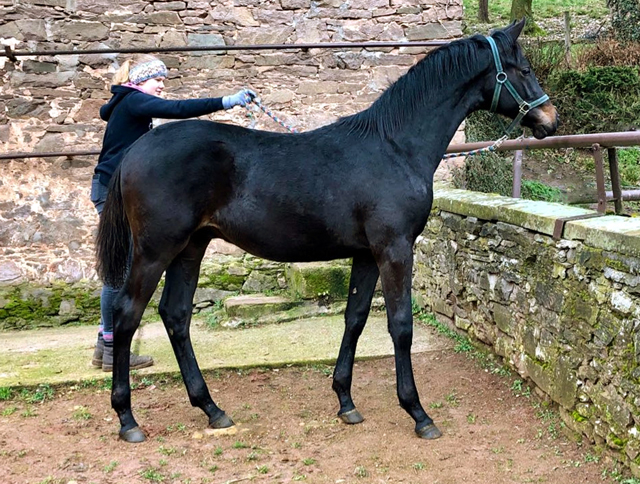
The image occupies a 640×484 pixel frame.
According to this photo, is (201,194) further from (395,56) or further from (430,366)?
(395,56)

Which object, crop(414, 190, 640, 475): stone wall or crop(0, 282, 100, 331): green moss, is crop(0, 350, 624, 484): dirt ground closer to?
crop(414, 190, 640, 475): stone wall

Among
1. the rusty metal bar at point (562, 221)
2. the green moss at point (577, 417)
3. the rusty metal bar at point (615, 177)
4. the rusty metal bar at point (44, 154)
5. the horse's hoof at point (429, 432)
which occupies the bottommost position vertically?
the horse's hoof at point (429, 432)

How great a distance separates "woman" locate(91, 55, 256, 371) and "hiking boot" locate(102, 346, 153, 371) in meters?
0.15

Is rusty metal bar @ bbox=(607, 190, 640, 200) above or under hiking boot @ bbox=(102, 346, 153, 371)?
above

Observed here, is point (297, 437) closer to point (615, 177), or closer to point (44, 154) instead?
point (615, 177)

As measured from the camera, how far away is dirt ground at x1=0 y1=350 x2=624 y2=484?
11.2 ft

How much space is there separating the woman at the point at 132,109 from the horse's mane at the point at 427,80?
2.63 feet

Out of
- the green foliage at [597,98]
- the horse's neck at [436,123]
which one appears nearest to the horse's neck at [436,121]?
the horse's neck at [436,123]

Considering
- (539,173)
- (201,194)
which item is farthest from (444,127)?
(539,173)

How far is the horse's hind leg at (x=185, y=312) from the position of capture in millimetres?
4070

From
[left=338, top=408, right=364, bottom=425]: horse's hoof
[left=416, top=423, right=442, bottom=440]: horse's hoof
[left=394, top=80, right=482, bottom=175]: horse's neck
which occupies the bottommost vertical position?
[left=338, top=408, right=364, bottom=425]: horse's hoof

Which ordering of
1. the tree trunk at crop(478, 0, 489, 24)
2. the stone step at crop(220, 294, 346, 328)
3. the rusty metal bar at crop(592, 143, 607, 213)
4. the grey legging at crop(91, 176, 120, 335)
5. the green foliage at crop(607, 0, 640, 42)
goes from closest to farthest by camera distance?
the rusty metal bar at crop(592, 143, 607, 213), the grey legging at crop(91, 176, 120, 335), the stone step at crop(220, 294, 346, 328), the green foliage at crop(607, 0, 640, 42), the tree trunk at crop(478, 0, 489, 24)

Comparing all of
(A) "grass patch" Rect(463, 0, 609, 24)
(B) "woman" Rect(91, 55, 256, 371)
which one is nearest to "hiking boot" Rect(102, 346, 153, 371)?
(B) "woman" Rect(91, 55, 256, 371)

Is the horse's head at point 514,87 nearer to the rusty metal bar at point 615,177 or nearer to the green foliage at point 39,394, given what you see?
the rusty metal bar at point 615,177
